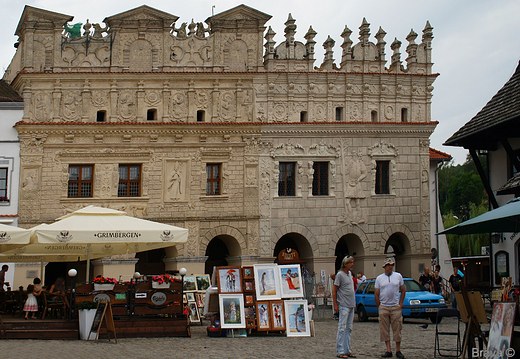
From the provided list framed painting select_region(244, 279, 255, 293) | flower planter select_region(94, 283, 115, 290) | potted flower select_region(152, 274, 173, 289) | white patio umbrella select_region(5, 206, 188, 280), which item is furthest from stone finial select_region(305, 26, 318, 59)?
flower planter select_region(94, 283, 115, 290)

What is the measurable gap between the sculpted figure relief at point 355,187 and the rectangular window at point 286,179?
2.60 m

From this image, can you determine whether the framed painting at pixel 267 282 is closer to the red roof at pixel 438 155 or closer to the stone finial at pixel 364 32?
the stone finial at pixel 364 32

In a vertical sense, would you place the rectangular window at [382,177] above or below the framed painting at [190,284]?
above

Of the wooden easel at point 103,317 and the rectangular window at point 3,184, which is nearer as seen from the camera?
the wooden easel at point 103,317

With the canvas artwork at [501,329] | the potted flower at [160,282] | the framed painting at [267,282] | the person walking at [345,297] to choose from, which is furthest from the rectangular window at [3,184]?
the canvas artwork at [501,329]

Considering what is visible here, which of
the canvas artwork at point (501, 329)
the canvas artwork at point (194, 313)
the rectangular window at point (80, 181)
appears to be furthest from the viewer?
the rectangular window at point (80, 181)

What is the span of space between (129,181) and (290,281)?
51.9 ft

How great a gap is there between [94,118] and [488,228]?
837 inches

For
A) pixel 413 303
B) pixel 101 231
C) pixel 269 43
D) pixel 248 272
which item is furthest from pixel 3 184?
pixel 413 303

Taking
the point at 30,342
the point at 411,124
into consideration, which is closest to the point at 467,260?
the point at 411,124

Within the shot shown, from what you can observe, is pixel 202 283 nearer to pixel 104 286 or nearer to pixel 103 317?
pixel 104 286

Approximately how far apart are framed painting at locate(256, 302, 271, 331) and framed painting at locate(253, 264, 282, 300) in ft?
0.60

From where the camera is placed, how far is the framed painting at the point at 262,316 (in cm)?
1614

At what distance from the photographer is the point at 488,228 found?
14.0 meters
